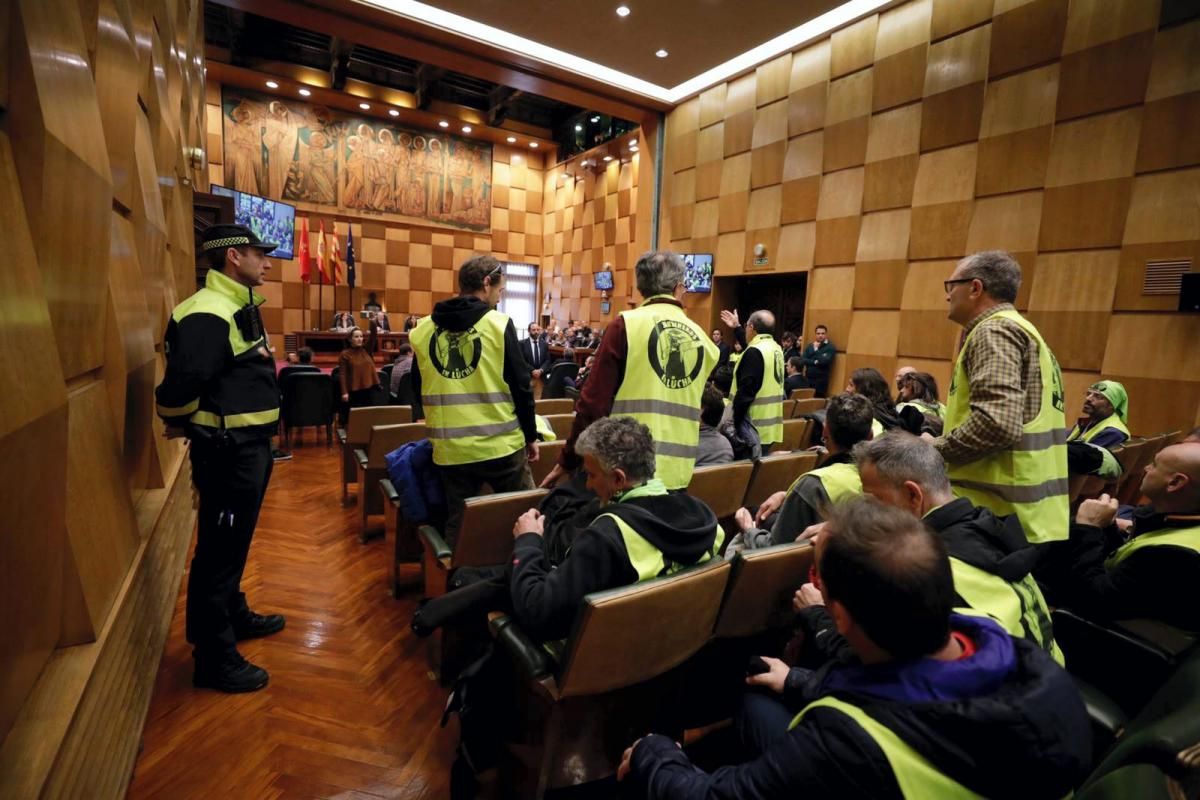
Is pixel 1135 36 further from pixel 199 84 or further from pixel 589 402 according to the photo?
pixel 199 84

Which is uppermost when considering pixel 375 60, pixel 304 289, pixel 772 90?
pixel 375 60

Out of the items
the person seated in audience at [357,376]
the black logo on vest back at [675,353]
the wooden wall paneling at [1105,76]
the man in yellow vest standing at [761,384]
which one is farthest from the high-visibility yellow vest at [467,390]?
the wooden wall paneling at [1105,76]

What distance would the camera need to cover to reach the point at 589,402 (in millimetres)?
2232

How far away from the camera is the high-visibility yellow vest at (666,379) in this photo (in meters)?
2.19

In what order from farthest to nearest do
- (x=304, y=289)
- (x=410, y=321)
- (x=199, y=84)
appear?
(x=304, y=289) < (x=410, y=321) < (x=199, y=84)

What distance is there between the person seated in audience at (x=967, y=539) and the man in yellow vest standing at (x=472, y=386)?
4.51 feet

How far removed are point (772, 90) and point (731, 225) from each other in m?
1.82

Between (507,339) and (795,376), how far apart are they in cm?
554

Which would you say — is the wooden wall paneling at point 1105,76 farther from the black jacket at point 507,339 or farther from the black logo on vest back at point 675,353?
the black jacket at point 507,339

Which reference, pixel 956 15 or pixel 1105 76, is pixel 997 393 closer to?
pixel 1105 76

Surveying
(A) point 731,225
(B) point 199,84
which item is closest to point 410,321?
(B) point 199,84

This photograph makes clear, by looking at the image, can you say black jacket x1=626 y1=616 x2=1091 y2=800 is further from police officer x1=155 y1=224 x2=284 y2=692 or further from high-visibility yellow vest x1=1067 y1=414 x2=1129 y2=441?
high-visibility yellow vest x1=1067 y1=414 x2=1129 y2=441

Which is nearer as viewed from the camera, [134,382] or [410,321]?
[134,382]

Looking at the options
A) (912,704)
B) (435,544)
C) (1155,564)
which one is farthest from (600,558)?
(1155,564)
